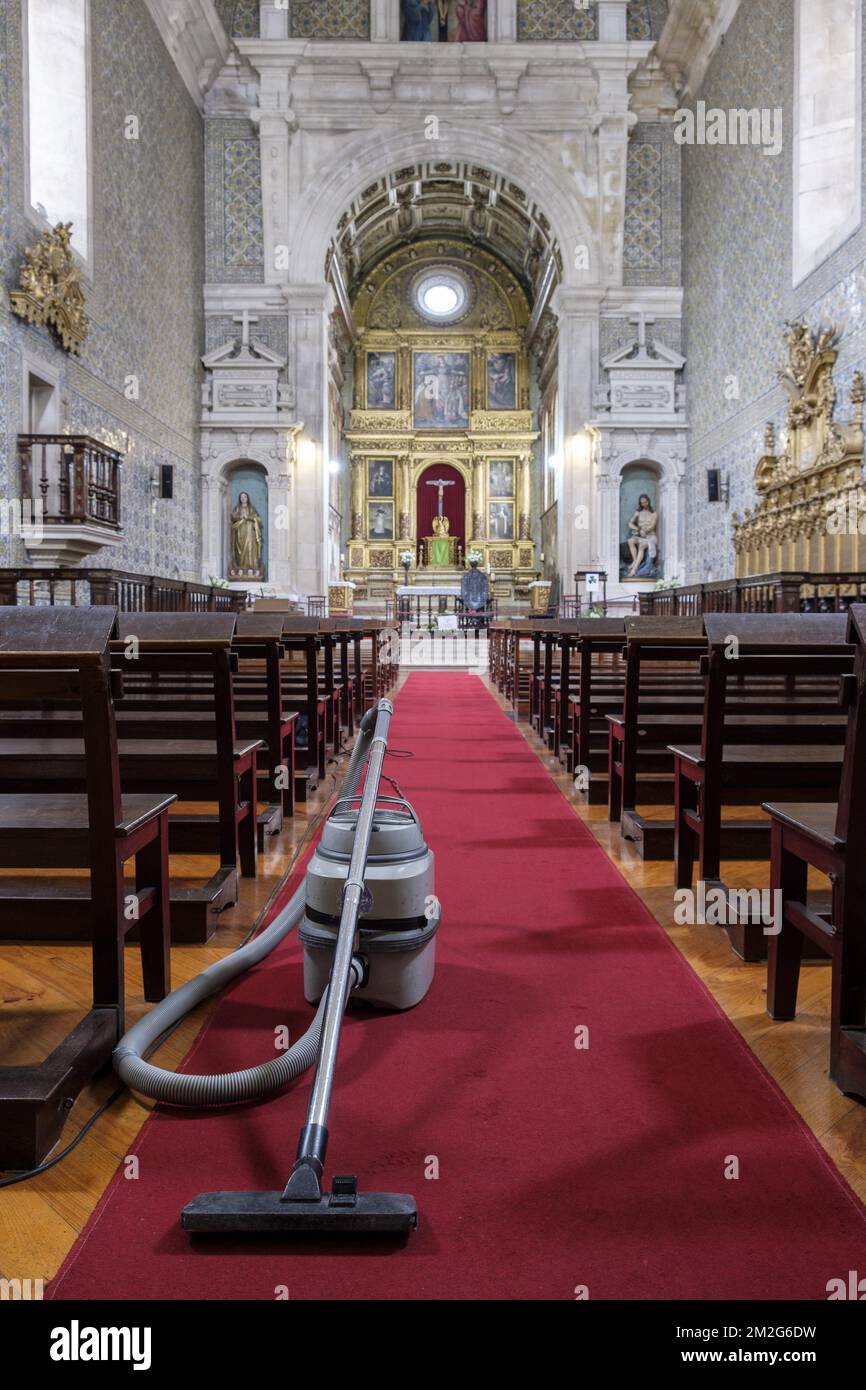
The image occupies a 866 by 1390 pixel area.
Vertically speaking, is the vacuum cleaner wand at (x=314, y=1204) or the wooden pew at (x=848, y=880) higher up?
the wooden pew at (x=848, y=880)

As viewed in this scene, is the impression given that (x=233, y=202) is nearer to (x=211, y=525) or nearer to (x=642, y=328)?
(x=211, y=525)

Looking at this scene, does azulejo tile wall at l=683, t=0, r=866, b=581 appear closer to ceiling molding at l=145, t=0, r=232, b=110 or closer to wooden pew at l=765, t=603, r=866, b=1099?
ceiling molding at l=145, t=0, r=232, b=110

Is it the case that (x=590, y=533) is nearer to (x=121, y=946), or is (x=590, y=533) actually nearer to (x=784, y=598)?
(x=784, y=598)

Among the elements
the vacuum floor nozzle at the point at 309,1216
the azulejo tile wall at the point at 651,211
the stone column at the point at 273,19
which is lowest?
the vacuum floor nozzle at the point at 309,1216

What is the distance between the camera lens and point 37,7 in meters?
11.9

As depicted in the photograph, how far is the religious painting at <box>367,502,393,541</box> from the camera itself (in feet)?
87.9

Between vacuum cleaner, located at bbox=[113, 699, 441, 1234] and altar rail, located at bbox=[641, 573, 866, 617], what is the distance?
14.1ft

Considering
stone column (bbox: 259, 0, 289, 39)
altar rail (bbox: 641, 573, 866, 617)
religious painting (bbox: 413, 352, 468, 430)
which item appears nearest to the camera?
altar rail (bbox: 641, 573, 866, 617)

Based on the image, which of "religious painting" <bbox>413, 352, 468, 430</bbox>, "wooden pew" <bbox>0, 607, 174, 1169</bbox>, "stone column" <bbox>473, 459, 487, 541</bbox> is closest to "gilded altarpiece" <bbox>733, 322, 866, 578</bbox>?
"wooden pew" <bbox>0, 607, 174, 1169</bbox>

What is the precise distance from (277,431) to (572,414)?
5.92 m

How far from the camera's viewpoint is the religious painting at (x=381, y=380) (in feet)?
86.9

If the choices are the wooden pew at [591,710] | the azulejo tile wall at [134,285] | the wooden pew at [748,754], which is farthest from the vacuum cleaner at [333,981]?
the azulejo tile wall at [134,285]

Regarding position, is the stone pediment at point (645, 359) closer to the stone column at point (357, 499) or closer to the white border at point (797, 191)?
the white border at point (797, 191)

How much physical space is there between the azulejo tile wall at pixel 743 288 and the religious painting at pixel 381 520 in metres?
9.96
